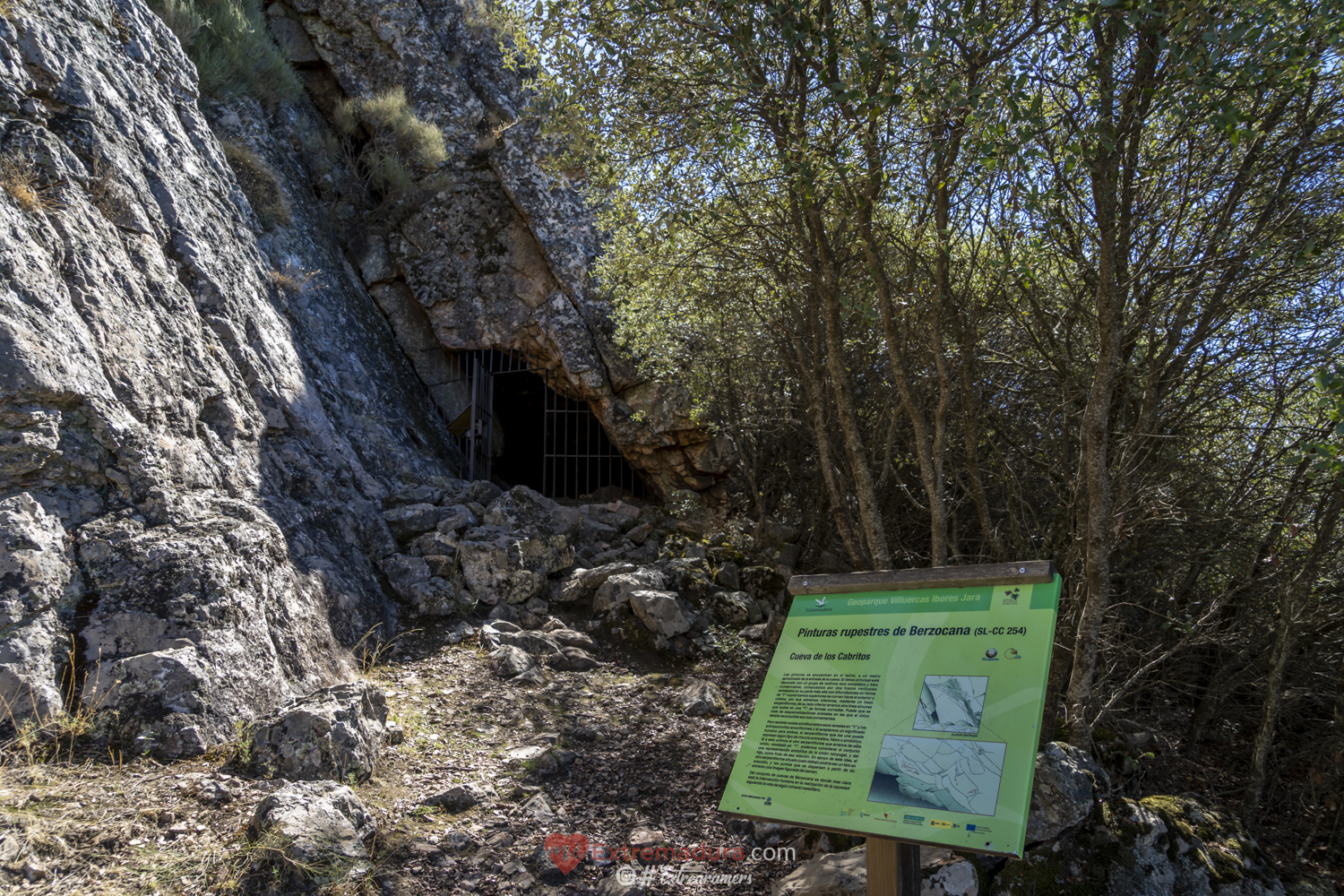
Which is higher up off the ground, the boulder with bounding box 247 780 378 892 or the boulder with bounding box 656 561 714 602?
the boulder with bounding box 656 561 714 602

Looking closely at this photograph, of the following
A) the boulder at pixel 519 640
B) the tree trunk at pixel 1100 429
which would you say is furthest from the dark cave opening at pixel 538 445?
the tree trunk at pixel 1100 429

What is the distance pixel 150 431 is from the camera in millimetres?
4363

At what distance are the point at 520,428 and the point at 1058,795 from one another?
11674mm

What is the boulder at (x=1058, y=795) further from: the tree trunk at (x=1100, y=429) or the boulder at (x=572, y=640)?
the boulder at (x=572, y=640)

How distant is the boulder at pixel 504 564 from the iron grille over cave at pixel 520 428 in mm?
3544

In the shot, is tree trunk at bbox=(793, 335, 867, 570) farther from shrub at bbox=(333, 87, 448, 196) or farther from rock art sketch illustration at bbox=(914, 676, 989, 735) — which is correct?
shrub at bbox=(333, 87, 448, 196)

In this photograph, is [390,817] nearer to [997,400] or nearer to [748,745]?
[748,745]

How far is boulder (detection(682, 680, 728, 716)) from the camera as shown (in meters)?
4.99

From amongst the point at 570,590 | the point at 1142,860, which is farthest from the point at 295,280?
the point at 1142,860

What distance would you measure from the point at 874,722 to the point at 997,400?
4.59 meters

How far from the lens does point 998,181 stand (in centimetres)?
428

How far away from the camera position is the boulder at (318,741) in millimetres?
3336

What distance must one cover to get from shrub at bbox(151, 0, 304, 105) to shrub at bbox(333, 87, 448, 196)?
77 centimetres

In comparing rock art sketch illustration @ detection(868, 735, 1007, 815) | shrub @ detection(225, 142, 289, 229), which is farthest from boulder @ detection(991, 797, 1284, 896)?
shrub @ detection(225, 142, 289, 229)
